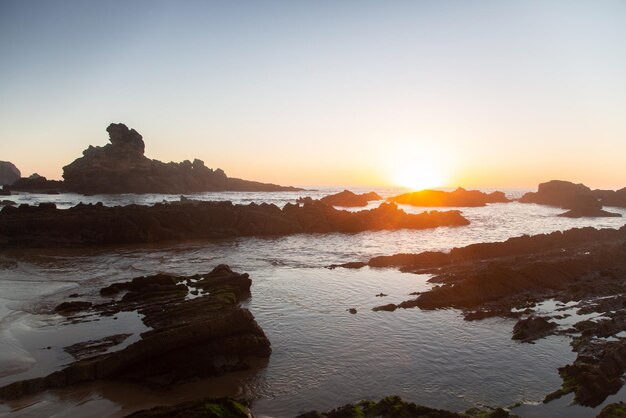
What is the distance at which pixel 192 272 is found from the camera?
3009cm

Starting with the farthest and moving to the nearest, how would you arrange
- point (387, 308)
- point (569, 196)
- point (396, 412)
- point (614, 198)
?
point (614, 198) → point (569, 196) → point (387, 308) → point (396, 412)

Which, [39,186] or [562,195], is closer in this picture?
[562,195]

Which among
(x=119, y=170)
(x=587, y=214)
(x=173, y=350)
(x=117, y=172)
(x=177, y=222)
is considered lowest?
(x=173, y=350)

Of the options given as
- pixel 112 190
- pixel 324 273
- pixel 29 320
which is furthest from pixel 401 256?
pixel 112 190

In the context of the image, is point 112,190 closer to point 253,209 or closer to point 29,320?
point 253,209

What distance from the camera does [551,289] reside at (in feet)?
79.7

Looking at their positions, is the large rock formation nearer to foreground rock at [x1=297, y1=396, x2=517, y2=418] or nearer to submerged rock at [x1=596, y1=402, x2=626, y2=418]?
foreground rock at [x1=297, y1=396, x2=517, y2=418]

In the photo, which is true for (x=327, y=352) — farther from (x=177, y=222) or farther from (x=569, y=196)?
(x=569, y=196)

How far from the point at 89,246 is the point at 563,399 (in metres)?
42.4

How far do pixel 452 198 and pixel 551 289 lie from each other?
360 ft

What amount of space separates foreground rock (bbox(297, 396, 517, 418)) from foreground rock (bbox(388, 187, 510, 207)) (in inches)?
4720

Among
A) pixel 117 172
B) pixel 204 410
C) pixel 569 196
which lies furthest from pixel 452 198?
pixel 204 410

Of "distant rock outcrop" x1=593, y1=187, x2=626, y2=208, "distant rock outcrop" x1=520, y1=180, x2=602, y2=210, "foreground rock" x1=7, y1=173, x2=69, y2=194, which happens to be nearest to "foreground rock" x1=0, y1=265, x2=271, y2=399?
"distant rock outcrop" x1=520, y1=180, x2=602, y2=210

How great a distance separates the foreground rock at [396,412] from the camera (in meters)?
10.9
